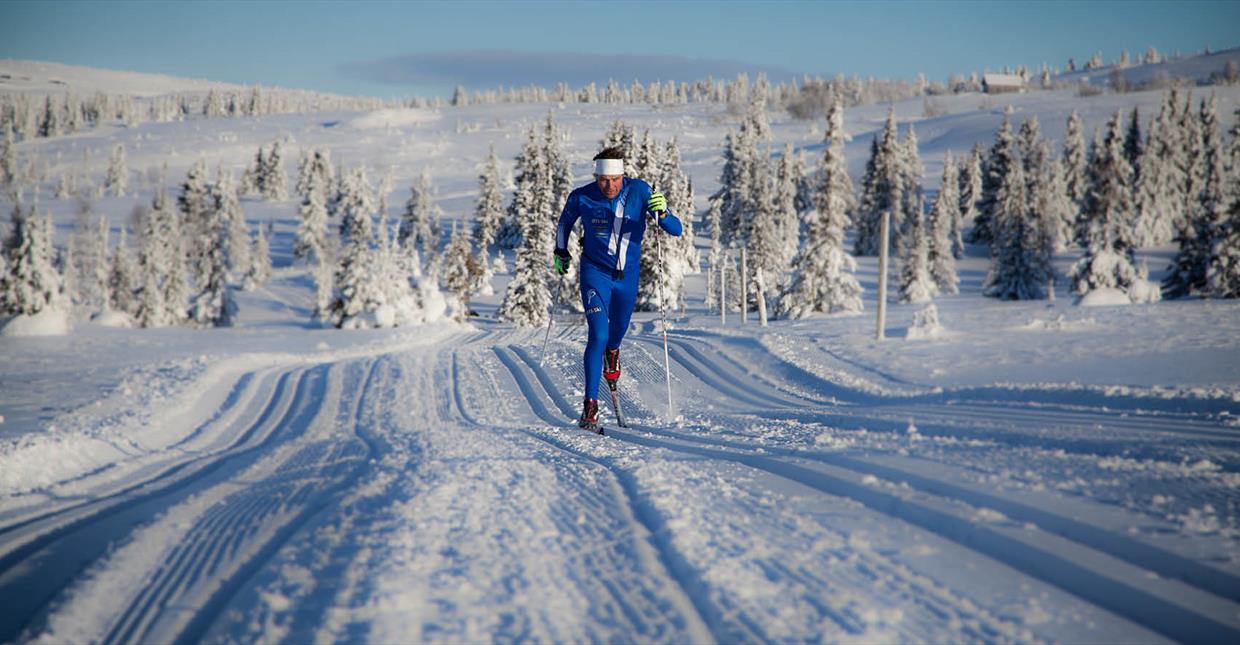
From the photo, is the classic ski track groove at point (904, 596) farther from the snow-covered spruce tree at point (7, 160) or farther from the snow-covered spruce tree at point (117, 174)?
the snow-covered spruce tree at point (117, 174)

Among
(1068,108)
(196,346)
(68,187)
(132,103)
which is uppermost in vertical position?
(132,103)

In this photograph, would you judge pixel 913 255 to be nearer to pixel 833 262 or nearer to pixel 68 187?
pixel 833 262

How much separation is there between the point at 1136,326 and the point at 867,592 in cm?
931

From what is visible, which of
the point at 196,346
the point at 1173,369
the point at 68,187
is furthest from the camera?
the point at 68,187

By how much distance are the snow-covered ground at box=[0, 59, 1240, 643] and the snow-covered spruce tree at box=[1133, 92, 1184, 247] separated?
6804 centimetres

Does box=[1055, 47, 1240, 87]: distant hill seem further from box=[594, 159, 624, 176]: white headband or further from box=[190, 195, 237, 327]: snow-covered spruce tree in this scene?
box=[594, 159, 624, 176]: white headband

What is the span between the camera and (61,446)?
513 cm

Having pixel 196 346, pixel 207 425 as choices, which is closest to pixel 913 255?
pixel 196 346

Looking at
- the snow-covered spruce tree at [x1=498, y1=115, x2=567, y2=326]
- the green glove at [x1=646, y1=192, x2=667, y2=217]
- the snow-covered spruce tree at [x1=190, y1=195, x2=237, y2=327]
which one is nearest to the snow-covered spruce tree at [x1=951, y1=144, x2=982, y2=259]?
the snow-covered spruce tree at [x1=498, y1=115, x2=567, y2=326]

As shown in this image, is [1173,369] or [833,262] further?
[833,262]

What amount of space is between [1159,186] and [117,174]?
496 ft

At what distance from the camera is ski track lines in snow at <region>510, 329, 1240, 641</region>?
2127 millimetres

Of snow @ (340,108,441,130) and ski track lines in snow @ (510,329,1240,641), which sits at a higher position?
snow @ (340,108,441,130)

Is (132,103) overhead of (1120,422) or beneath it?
overhead
